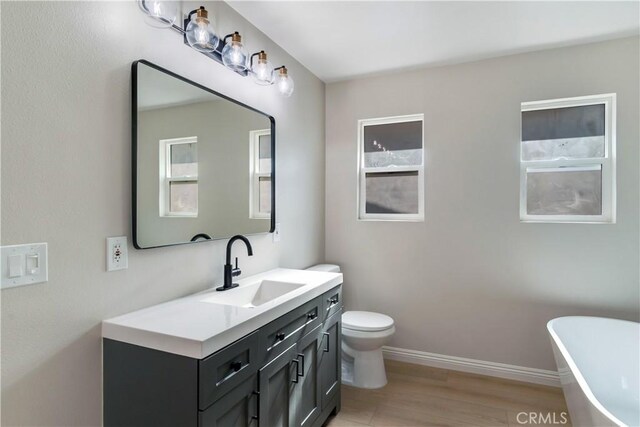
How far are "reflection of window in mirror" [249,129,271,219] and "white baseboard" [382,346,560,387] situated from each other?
5.80 feet

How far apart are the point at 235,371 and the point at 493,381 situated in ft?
7.50

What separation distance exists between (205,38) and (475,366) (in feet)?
9.97

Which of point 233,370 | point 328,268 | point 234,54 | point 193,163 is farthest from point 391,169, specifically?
point 233,370

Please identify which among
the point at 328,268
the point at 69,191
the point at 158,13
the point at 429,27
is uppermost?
the point at 429,27

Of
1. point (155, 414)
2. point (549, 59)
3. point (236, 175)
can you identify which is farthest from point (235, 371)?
point (549, 59)

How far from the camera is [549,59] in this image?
2559mm

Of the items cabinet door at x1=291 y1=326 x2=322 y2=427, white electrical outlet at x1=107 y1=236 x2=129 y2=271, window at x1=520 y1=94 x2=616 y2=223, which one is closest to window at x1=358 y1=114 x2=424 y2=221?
window at x1=520 y1=94 x2=616 y2=223

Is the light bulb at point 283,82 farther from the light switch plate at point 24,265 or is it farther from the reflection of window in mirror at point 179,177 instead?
the light switch plate at point 24,265

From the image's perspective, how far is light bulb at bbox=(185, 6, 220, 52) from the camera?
5.31 feet

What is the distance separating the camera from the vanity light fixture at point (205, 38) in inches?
57.7

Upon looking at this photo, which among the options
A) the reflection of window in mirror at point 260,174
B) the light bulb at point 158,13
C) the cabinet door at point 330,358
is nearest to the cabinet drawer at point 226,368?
the cabinet door at point 330,358

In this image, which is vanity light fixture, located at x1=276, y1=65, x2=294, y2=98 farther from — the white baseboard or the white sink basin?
the white baseboard

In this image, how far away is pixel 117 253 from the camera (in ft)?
4.53

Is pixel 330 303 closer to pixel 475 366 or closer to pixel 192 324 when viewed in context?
pixel 192 324
